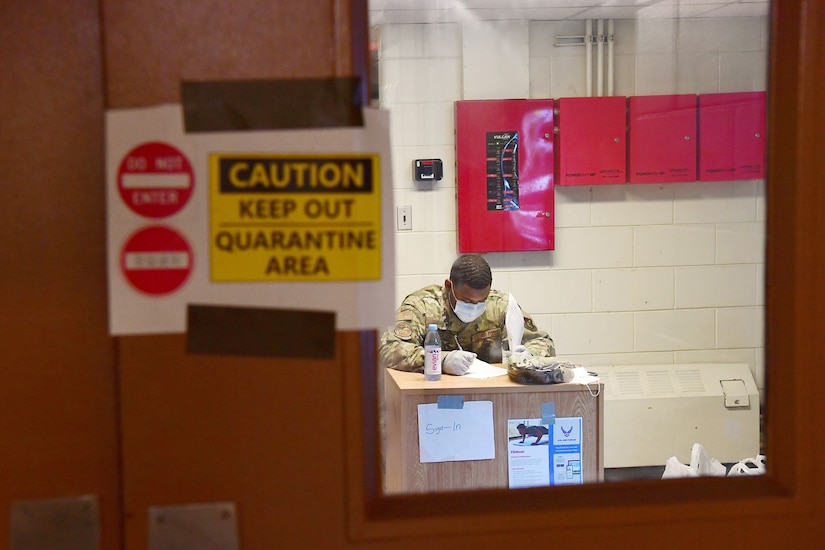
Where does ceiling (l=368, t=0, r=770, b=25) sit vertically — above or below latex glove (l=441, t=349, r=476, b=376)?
above

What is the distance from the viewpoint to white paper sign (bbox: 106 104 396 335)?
761 mm

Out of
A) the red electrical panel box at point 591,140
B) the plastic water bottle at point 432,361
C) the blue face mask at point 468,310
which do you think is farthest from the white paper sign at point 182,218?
the red electrical panel box at point 591,140

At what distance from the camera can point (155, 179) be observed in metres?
0.77

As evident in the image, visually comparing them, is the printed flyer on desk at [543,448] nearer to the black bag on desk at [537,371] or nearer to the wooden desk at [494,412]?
the wooden desk at [494,412]

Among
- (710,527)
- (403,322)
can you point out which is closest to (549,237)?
(403,322)

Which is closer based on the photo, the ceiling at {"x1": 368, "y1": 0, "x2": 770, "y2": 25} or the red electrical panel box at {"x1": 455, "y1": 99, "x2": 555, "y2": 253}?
the ceiling at {"x1": 368, "y1": 0, "x2": 770, "y2": 25}

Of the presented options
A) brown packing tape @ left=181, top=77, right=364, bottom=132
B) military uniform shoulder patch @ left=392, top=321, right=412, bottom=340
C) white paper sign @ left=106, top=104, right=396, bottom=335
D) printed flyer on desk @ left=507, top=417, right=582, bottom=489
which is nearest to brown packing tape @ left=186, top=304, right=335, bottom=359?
white paper sign @ left=106, top=104, right=396, bottom=335

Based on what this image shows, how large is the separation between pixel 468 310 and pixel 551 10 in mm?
1564

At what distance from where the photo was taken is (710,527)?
33.1 inches

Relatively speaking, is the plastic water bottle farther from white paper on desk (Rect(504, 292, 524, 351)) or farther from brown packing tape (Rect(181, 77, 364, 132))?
brown packing tape (Rect(181, 77, 364, 132))

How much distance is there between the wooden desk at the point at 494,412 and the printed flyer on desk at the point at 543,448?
0.02 m

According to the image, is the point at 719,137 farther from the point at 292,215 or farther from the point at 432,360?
the point at 292,215

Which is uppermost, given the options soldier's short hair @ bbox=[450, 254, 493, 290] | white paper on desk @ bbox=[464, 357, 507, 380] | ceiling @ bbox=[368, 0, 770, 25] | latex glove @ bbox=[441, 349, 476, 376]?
ceiling @ bbox=[368, 0, 770, 25]

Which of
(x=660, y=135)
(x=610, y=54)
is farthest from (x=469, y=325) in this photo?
(x=610, y=54)
